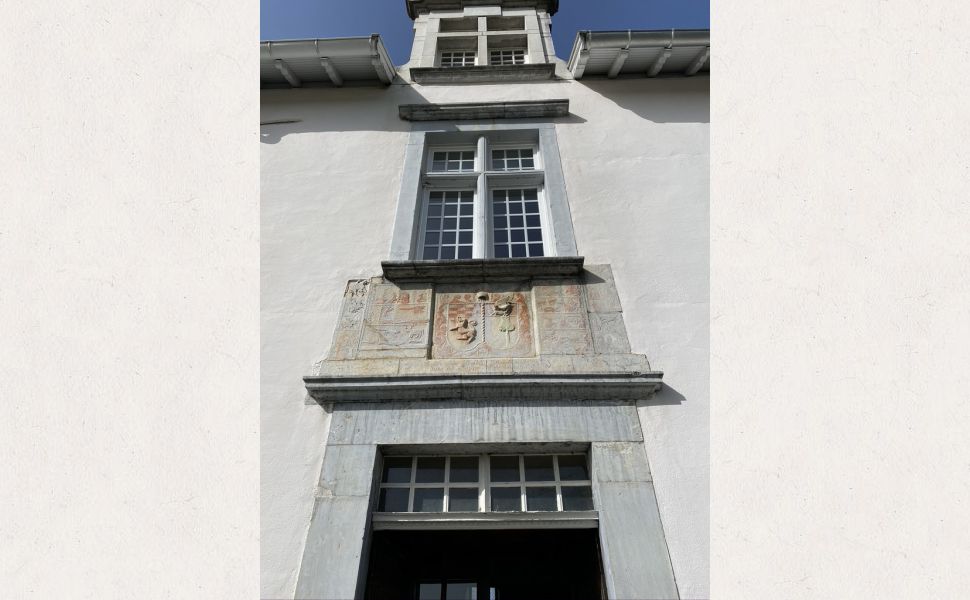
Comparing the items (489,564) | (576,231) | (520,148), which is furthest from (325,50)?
(489,564)

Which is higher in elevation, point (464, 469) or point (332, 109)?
point (332, 109)

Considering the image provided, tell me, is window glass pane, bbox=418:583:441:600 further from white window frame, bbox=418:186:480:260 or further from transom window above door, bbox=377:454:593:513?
white window frame, bbox=418:186:480:260

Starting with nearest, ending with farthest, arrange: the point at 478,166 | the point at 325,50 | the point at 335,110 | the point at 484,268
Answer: the point at 484,268 < the point at 478,166 < the point at 335,110 < the point at 325,50

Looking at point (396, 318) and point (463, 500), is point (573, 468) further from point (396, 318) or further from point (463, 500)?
point (396, 318)

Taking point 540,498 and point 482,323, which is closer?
point 540,498

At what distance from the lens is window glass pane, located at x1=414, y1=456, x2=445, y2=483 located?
4.21 m

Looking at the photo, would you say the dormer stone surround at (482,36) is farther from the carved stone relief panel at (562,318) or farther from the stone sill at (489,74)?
the carved stone relief panel at (562,318)

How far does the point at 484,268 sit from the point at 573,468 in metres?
1.89

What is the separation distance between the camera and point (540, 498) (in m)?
4.09

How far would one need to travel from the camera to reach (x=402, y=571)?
13.3 feet

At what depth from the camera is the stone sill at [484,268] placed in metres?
5.19

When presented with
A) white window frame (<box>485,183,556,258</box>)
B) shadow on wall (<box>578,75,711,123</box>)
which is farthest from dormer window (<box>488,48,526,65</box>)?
white window frame (<box>485,183,556,258</box>)

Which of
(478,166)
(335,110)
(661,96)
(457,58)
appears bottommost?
(478,166)
